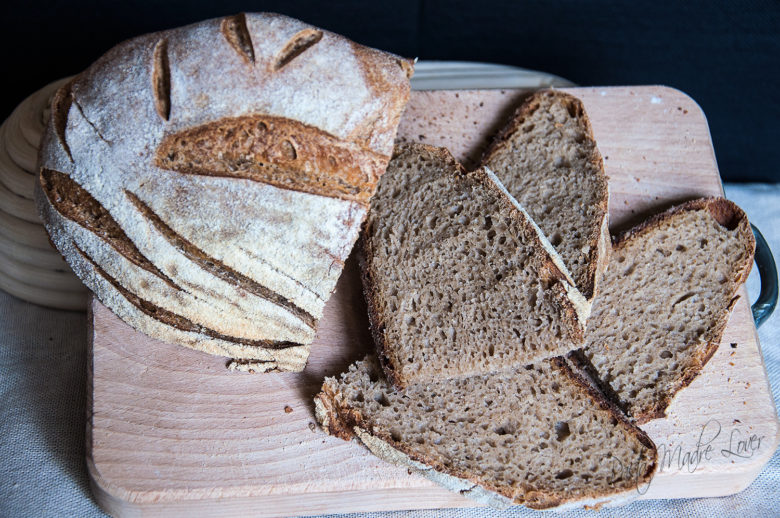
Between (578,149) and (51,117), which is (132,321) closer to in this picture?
(51,117)

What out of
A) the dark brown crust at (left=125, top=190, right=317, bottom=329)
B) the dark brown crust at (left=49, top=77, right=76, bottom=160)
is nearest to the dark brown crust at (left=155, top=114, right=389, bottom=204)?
the dark brown crust at (left=125, top=190, right=317, bottom=329)

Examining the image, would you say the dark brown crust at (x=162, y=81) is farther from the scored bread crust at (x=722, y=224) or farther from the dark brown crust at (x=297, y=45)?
the scored bread crust at (x=722, y=224)

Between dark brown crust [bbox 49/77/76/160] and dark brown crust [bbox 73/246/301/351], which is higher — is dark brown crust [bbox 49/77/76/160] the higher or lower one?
the higher one

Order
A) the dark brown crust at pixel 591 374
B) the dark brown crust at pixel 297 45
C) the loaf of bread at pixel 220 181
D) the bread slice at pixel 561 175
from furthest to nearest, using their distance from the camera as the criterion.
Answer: the bread slice at pixel 561 175 < the dark brown crust at pixel 591 374 < the dark brown crust at pixel 297 45 < the loaf of bread at pixel 220 181

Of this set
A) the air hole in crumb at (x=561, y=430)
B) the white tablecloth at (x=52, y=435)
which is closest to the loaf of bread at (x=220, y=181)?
the white tablecloth at (x=52, y=435)

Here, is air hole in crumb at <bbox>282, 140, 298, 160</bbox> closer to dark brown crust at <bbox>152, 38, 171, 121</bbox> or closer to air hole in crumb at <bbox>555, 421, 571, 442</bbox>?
dark brown crust at <bbox>152, 38, 171, 121</bbox>

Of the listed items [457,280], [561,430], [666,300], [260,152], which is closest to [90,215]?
[260,152]
